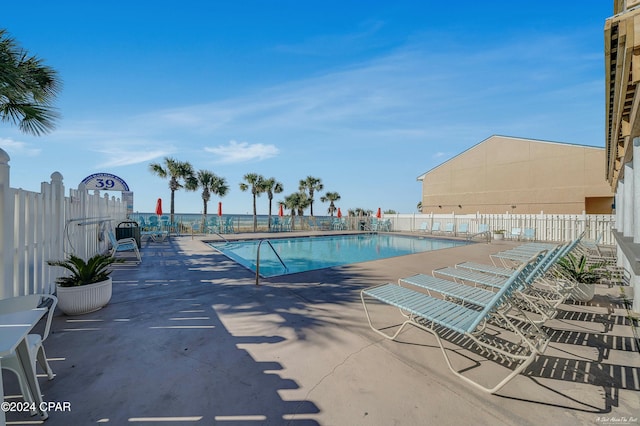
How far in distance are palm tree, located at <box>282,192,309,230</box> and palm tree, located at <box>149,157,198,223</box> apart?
12.6m

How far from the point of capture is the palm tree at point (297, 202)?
102 feet

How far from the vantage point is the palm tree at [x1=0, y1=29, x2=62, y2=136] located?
13.3ft

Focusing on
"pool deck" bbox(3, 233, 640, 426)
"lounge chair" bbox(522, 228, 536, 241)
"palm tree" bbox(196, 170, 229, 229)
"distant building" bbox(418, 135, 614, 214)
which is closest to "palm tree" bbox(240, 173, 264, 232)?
"palm tree" bbox(196, 170, 229, 229)

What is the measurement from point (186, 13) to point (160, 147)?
13190 mm

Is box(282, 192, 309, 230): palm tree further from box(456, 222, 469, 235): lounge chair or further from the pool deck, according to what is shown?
the pool deck

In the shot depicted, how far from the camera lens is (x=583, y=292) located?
→ 3.88 metres

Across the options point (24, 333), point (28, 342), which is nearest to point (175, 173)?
point (28, 342)

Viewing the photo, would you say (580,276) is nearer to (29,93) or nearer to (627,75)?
(627,75)

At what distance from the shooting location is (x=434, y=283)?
11.2 ft

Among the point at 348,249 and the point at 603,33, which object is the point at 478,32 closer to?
the point at 603,33

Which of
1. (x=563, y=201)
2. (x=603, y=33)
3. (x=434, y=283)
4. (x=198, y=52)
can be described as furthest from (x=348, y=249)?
(x=563, y=201)

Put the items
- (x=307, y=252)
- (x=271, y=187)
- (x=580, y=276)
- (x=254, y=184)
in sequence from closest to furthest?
(x=580, y=276)
(x=307, y=252)
(x=254, y=184)
(x=271, y=187)

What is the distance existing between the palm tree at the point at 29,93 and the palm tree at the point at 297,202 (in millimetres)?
25942

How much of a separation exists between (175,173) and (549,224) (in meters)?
24.5
